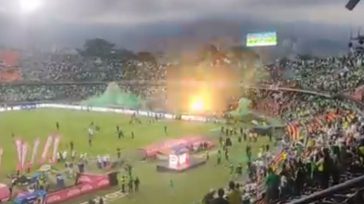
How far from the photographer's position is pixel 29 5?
9.69 metres

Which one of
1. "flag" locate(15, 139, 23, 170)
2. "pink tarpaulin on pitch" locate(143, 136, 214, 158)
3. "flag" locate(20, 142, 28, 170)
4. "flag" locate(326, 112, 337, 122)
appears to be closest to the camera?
"flag" locate(326, 112, 337, 122)

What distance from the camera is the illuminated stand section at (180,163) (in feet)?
28.0

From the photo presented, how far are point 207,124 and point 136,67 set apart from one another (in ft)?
6.05

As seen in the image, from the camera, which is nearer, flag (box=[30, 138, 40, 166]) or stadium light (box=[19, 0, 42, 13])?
stadium light (box=[19, 0, 42, 13])

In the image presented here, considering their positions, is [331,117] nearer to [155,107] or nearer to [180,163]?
[180,163]

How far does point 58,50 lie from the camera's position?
12.0m

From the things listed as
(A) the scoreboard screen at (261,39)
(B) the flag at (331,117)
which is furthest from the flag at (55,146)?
(B) the flag at (331,117)

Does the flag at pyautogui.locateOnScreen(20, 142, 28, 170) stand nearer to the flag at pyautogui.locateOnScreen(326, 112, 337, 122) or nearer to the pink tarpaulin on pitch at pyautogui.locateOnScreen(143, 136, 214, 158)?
the pink tarpaulin on pitch at pyautogui.locateOnScreen(143, 136, 214, 158)

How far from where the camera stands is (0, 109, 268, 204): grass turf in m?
7.43

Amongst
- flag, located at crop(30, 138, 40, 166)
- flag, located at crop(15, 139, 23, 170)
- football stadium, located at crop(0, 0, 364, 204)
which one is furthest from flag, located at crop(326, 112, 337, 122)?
flag, located at crop(15, 139, 23, 170)

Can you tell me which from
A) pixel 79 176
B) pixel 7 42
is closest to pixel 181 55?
pixel 7 42

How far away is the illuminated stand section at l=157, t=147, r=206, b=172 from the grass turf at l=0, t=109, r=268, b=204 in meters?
0.12

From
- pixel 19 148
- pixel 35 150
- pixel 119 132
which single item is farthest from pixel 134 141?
pixel 19 148

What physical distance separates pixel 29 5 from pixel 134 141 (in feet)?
10.3
